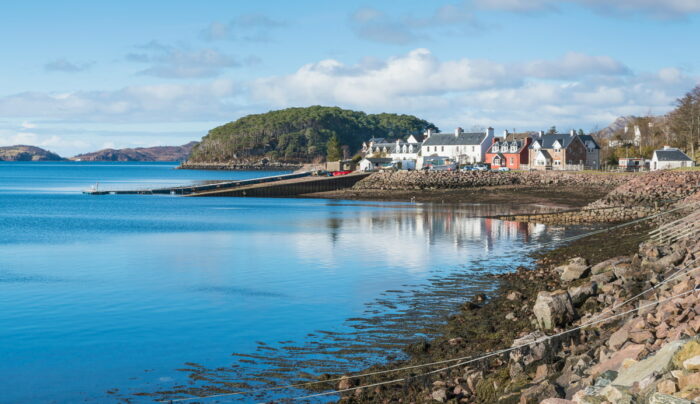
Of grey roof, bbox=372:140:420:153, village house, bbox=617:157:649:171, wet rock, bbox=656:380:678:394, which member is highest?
grey roof, bbox=372:140:420:153

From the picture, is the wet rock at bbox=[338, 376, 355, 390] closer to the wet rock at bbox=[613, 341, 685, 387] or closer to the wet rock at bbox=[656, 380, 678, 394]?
the wet rock at bbox=[613, 341, 685, 387]

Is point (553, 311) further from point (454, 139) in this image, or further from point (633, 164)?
point (454, 139)

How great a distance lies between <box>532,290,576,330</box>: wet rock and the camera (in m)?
16.9

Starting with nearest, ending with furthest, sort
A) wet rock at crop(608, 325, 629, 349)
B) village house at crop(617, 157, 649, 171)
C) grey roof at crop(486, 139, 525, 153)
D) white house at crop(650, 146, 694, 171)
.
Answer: wet rock at crop(608, 325, 629, 349) → white house at crop(650, 146, 694, 171) → village house at crop(617, 157, 649, 171) → grey roof at crop(486, 139, 525, 153)

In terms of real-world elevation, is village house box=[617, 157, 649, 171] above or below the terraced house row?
below

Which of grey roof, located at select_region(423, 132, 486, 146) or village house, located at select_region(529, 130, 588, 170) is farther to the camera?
grey roof, located at select_region(423, 132, 486, 146)

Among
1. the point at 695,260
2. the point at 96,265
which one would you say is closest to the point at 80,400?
the point at 695,260

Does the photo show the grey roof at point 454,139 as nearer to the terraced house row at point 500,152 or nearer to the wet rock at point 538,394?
the terraced house row at point 500,152

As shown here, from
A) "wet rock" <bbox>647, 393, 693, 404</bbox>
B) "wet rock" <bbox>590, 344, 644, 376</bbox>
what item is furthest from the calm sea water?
"wet rock" <bbox>647, 393, 693, 404</bbox>

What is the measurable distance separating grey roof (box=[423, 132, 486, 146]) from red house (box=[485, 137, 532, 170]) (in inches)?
298

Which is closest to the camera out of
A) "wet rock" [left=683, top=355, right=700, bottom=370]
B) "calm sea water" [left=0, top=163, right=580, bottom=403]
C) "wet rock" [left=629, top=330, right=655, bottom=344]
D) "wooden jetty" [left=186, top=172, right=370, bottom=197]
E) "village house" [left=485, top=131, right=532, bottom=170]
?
"wet rock" [left=683, top=355, right=700, bottom=370]

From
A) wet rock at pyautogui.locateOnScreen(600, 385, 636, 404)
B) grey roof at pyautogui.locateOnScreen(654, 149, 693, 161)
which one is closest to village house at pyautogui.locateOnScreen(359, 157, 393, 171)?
grey roof at pyautogui.locateOnScreen(654, 149, 693, 161)

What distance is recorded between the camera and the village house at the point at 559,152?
107062 millimetres

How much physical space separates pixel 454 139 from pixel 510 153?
16.8m
